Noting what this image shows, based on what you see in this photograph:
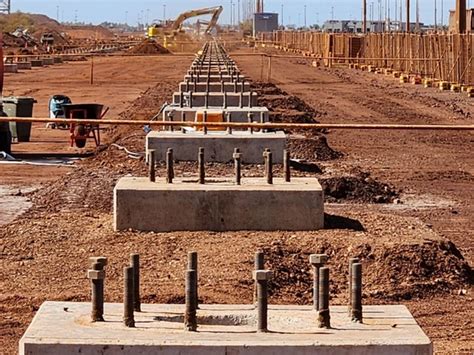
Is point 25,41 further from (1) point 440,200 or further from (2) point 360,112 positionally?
(1) point 440,200

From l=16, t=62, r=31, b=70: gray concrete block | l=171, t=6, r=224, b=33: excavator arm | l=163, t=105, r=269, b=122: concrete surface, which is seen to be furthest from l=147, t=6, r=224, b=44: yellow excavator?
l=163, t=105, r=269, b=122: concrete surface

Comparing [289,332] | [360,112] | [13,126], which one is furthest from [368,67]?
[289,332]

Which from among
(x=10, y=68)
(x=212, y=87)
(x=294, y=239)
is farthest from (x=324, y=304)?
(x=10, y=68)

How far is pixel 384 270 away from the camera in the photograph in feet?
34.7

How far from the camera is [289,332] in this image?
659cm

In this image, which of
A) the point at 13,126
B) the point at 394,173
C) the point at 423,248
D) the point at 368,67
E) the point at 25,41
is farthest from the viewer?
the point at 25,41

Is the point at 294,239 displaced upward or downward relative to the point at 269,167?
downward

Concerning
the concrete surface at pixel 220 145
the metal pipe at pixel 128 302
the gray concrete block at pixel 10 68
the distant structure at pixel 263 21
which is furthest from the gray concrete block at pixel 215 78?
the distant structure at pixel 263 21

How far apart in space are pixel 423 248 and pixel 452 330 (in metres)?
2.05

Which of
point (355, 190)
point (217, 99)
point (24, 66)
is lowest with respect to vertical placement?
point (355, 190)

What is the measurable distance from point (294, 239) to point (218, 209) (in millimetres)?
910

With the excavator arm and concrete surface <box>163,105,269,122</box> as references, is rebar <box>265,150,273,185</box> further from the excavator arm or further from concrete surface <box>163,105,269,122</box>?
the excavator arm

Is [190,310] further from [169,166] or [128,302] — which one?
[169,166]

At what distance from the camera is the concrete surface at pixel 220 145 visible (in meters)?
16.9
